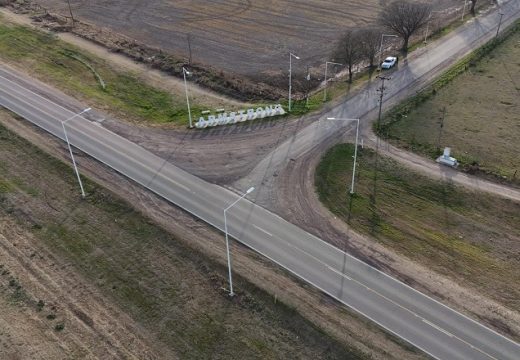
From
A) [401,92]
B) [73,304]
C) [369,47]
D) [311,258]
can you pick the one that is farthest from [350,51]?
[73,304]

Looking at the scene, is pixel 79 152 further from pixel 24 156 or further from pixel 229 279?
pixel 229 279

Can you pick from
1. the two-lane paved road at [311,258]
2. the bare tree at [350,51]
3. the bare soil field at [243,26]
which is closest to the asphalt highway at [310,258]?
the two-lane paved road at [311,258]

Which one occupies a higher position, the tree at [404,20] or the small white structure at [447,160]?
the tree at [404,20]

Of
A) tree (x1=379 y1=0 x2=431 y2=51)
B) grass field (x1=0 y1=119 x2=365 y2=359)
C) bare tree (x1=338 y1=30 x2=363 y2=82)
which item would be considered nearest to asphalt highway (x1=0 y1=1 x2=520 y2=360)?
grass field (x1=0 y1=119 x2=365 y2=359)

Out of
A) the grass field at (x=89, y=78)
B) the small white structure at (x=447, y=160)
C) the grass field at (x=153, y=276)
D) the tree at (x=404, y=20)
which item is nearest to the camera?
the grass field at (x=153, y=276)

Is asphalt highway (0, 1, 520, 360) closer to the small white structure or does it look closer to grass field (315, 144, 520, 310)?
grass field (315, 144, 520, 310)

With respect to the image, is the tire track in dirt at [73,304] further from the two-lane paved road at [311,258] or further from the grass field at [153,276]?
the two-lane paved road at [311,258]
